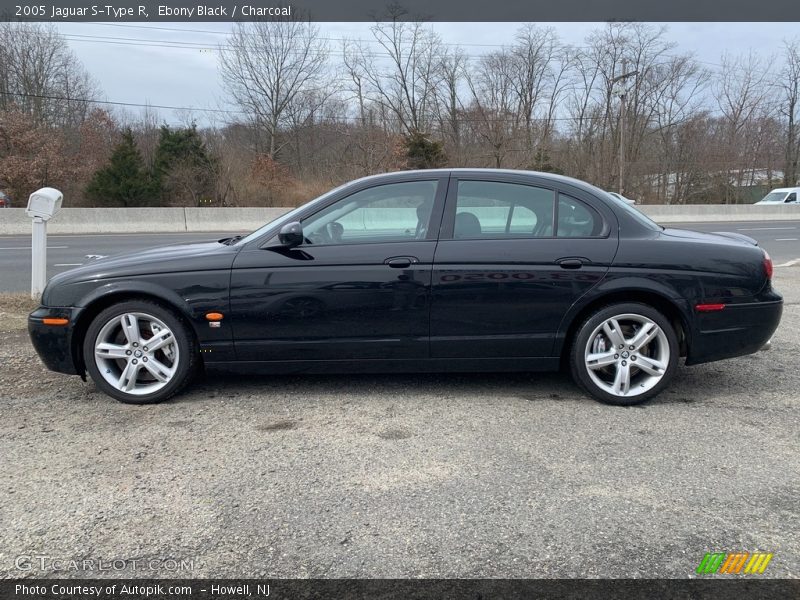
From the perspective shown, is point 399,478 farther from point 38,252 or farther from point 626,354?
point 38,252

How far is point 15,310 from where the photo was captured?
22.3 ft

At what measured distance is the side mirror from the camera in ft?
12.4

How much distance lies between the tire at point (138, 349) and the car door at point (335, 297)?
394 mm

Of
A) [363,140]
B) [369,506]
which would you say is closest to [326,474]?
[369,506]

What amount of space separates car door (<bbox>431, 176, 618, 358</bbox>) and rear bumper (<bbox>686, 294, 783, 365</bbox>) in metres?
0.81

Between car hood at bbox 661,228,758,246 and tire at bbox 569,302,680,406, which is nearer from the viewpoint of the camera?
tire at bbox 569,302,680,406

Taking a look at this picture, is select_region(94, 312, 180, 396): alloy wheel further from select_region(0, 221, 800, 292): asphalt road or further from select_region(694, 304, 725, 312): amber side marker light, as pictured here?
select_region(0, 221, 800, 292): asphalt road

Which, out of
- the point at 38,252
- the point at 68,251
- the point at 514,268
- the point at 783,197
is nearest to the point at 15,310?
the point at 38,252

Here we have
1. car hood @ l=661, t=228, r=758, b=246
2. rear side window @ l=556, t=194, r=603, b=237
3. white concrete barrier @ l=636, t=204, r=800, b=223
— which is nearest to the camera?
rear side window @ l=556, t=194, r=603, b=237

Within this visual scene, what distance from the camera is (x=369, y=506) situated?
8.68 ft

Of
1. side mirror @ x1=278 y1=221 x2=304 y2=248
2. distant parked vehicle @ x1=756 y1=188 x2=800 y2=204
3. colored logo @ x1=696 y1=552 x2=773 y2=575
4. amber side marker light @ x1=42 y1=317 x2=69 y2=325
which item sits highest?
distant parked vehicle @ x1=756 y1=188 x2=800 y2=204

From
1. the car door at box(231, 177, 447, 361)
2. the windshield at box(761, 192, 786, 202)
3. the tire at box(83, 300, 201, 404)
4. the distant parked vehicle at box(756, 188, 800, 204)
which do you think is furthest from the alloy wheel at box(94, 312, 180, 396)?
the windshield at box(761, 192, 786, 202)

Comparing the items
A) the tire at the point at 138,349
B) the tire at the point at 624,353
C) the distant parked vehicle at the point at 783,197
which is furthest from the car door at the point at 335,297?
the distant parked vehicle at the point at 783,197

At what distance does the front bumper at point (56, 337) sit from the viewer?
12.6 feet
